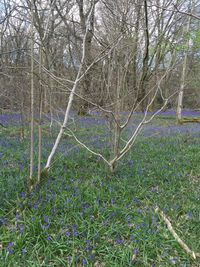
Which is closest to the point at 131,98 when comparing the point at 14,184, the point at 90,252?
the point at 14,184

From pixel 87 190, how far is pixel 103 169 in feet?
3.81

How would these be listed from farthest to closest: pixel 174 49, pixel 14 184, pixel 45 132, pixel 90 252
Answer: pixel 45 132
pixel 174 49
pixel 14 184
pixel 90 252

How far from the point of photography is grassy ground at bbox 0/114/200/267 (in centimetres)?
243

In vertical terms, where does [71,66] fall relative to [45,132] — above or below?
above

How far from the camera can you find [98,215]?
304 cm

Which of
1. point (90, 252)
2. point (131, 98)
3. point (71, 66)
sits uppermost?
point (71, 66)

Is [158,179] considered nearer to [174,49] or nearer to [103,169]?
[103,169]

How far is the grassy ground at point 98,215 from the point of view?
2426 millimetres

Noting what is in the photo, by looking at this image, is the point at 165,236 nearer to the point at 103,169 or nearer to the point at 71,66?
the point at 103,169

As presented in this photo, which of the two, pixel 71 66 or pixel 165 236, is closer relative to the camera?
pixel 165 236

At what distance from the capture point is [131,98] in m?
5.33

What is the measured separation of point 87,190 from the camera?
12.1 ft

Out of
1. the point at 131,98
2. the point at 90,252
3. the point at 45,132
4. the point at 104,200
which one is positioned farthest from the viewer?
the point at 45,132

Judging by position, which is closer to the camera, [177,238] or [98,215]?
[177,238]
